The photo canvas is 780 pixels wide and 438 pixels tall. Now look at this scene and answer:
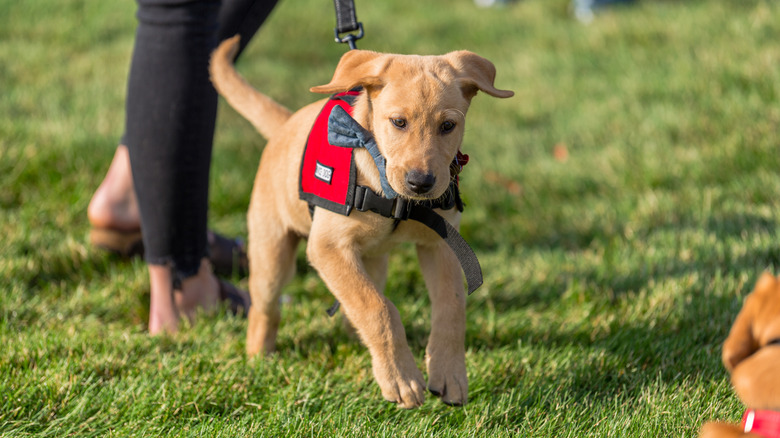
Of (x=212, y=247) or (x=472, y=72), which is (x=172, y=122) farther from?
(x=472, y=72)

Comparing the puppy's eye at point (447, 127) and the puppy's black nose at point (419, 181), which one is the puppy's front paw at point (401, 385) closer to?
the puppy's black nose at point (419, 181)

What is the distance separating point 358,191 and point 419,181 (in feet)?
0.85

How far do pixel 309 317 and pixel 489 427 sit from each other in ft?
3.51

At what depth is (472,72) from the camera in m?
2.13

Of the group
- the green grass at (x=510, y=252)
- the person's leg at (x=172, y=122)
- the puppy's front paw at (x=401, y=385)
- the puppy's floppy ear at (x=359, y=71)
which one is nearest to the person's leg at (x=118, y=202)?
the green grass at (x=510, y=252)

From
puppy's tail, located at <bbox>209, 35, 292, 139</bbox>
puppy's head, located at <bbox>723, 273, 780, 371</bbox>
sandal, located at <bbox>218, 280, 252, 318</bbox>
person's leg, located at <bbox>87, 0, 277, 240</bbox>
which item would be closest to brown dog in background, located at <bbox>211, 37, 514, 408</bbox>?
puppy's tail, located at <bbox>209, 35, 292, 139</bbox>

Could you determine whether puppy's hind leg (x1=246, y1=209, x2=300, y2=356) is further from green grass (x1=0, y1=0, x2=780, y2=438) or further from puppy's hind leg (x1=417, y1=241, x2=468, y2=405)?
puppy's hind leg (x1=417, y1=241, x2=468, y2=405)

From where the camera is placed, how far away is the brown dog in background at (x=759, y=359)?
4.48 feet

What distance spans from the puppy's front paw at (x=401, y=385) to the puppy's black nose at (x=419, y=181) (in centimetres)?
52

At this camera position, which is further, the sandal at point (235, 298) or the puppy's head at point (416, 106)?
the sandal at point (235, 298)

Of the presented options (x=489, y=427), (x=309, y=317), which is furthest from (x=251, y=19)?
(x=489, y=427)

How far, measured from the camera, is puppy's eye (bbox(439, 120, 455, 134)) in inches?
80.9

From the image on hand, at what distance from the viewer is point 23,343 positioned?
2562mm

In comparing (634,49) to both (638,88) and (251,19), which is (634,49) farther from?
(251,19)
